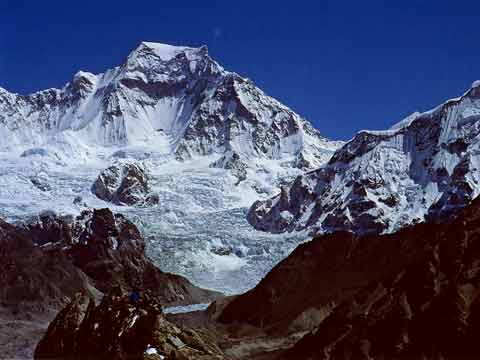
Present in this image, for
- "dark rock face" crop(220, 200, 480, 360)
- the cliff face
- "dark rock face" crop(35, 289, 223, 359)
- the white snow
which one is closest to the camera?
"dark rock face" crop(35, 289, 223, 359)

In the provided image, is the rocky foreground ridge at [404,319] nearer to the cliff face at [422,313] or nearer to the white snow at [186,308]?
the cliff face at [422,313]

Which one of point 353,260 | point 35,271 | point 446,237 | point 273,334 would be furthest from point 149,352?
point 35,271

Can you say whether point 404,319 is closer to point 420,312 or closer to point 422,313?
point 420,312

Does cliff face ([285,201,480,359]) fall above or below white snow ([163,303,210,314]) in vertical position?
below

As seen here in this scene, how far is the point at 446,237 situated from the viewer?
69.2 m

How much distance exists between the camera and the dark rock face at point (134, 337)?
22734 mm

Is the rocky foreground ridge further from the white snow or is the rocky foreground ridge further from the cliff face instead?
the white snow

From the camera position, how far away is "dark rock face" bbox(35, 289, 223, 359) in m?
22.7

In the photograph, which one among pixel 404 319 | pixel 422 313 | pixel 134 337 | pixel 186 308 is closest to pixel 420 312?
pixel 422 313

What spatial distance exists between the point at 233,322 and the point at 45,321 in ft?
118

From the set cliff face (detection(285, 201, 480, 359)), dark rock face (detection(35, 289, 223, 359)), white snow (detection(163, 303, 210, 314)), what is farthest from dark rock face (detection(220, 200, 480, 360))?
white snow (detection(163, 303, 210, 314))

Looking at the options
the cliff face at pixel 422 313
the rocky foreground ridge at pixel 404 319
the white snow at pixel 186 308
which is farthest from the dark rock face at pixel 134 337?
the white snow at pixel 186 308

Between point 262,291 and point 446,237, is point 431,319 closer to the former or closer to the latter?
point 446,237

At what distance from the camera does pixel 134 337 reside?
24562mm
